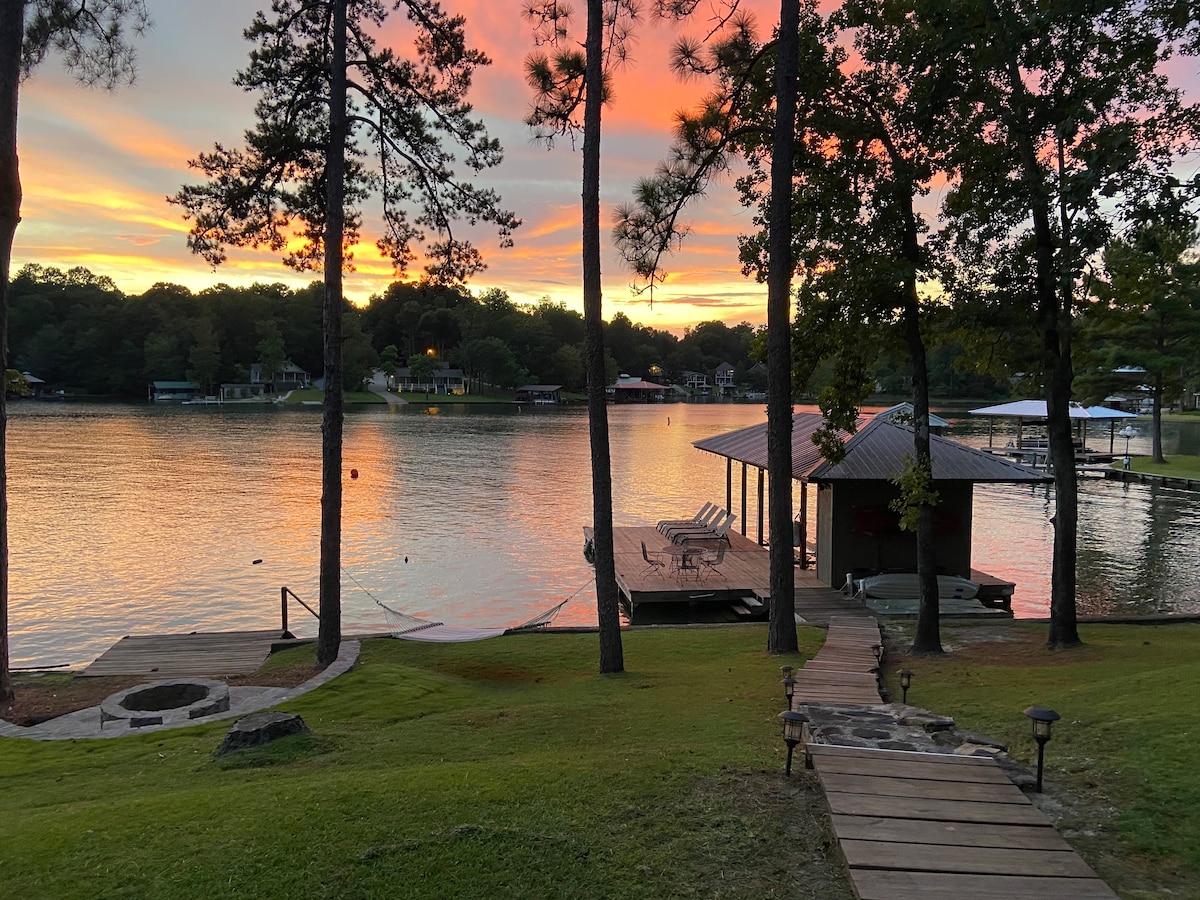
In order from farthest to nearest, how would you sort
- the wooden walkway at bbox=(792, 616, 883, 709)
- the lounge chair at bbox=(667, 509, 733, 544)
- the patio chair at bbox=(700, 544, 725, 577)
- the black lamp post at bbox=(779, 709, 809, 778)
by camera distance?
the lounge chair at bbox=(667, 509, 733, 544)
the patio chair at bbox=(700, 544, 725, 577)
the wooden walkway at bbox=(792, 616, 883, 709)
the black lamp post at bbox=(779, 709, 809, 778)

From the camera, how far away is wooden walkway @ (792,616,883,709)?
7.15 meters

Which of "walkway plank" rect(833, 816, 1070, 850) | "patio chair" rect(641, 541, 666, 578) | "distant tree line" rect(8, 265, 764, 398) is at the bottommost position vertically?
"patio chair" rect(641, 541, 666, 578)

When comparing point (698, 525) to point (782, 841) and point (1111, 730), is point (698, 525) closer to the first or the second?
point (1111, 730)

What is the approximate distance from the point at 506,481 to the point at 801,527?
60.0 feet

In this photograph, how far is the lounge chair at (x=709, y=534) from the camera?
1812cm

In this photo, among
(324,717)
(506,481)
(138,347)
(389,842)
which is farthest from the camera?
(138,347)

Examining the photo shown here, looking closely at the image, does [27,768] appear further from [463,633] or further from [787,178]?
[787,178]

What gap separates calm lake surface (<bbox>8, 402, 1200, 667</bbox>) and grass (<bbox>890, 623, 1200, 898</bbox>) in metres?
6.91

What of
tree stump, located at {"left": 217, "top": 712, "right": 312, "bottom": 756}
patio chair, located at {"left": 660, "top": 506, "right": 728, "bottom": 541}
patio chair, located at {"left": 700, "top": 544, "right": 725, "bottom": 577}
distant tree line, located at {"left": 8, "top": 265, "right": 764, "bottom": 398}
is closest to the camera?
tree stump, located at {"left": 217, "top": 712, "right": 312, "bottom": 756}

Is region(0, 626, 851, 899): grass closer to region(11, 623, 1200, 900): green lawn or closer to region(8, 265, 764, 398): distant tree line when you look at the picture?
region(11, 623, 1200, 900): green lawn

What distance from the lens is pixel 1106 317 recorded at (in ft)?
33.6

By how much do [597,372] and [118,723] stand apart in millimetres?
6352

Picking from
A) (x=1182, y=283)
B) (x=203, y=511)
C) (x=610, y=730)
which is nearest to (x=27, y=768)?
(x=610, y=730)

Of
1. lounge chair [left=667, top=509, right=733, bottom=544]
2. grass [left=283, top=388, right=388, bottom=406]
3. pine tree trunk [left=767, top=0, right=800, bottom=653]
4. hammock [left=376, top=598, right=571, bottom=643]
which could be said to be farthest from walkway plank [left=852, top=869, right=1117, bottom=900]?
grass [left=283, top=388, right=388, bottom=406]
